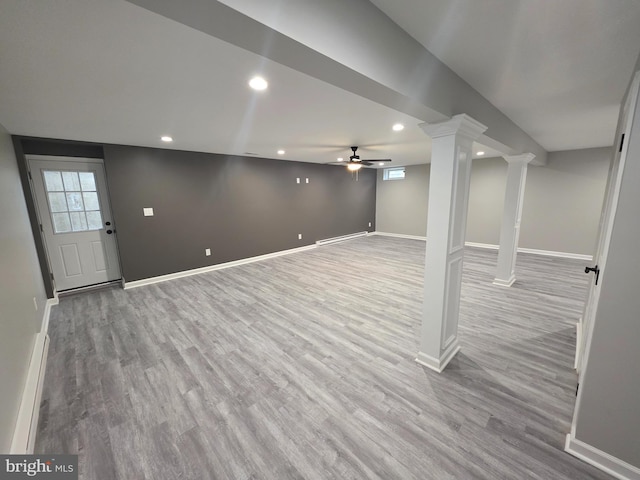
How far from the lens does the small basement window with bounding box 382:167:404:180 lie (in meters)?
8.04

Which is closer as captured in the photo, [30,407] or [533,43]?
[533,43]

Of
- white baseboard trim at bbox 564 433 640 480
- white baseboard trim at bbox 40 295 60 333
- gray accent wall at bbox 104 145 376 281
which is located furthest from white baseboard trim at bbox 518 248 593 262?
white baseboard trim at bbox 40 295 60 333

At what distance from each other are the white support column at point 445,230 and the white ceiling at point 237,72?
40cm

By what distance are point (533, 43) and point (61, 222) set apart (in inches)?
226

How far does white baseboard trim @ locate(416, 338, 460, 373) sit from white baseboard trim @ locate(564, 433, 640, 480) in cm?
80

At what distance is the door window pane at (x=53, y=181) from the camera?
363 centimetres

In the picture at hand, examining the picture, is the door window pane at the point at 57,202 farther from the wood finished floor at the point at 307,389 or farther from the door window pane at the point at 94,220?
the wood finished floor at the point at 307,389

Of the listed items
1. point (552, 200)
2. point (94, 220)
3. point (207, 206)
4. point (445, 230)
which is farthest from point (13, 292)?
point (552, 200)

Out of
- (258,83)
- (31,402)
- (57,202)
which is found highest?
(258,83)

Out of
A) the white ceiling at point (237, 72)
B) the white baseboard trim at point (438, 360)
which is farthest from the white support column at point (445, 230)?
the white ceiling at point (237, 72)

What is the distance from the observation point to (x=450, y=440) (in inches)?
60.0

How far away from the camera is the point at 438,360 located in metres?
2.12

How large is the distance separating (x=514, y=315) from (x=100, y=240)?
6242mm

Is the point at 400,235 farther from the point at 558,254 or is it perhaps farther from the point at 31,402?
the point at 31,402
